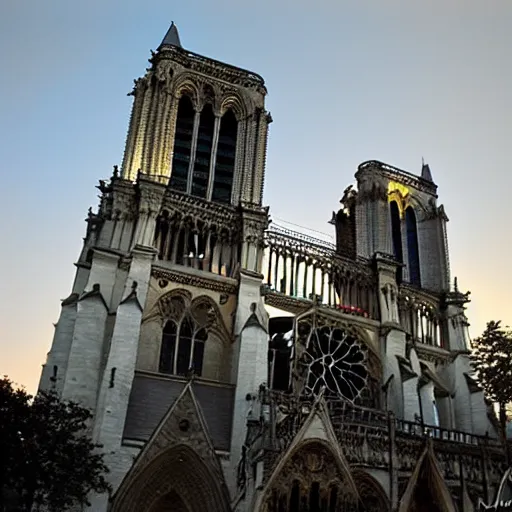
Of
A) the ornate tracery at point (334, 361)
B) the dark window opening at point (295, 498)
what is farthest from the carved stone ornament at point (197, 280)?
the dark window opening at point (295, 498)

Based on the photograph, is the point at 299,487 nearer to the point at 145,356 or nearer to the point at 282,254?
the point at 145,356

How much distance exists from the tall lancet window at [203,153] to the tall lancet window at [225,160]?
0.47 m

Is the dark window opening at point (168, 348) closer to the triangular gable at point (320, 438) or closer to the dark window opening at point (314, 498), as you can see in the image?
the triangular gable at point (320, 438)

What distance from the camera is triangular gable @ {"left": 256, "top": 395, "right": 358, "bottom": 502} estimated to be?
15.6 metres

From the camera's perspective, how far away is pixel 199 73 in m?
27.1

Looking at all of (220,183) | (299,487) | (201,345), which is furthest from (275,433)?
(220,183)

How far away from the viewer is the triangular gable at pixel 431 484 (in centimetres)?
1703

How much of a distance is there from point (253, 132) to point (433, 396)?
1361 cm

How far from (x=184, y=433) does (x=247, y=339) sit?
4012mm

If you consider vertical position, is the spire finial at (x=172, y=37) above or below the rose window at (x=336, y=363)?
above

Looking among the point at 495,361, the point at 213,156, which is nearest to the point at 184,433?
the point at 495,361

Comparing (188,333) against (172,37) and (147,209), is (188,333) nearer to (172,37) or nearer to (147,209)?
(147,209)

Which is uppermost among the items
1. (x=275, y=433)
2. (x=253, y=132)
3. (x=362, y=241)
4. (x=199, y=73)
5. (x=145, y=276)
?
(x=199, y=73)

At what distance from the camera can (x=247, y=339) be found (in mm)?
20359
